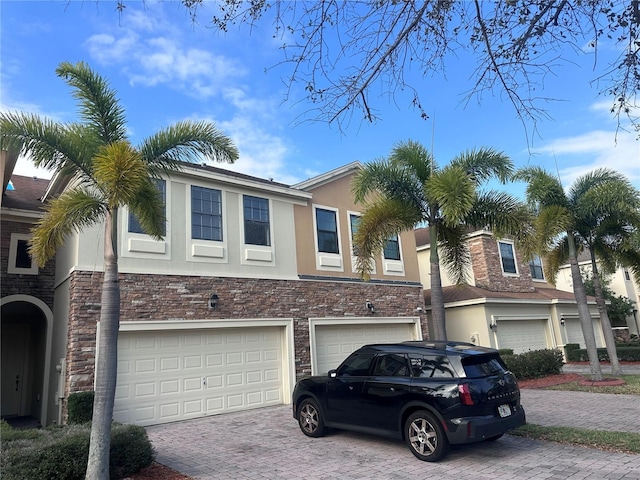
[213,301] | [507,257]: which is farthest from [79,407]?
[507,257]

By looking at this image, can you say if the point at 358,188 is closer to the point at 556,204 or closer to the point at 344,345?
the point at 344,345

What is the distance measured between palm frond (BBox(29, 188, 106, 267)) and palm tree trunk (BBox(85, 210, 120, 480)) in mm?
512

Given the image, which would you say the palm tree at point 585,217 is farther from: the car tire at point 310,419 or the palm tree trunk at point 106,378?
the palm tree trunk at point 106,378

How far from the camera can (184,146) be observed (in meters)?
7.41

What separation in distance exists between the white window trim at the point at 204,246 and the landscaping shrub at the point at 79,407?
13.2 feet

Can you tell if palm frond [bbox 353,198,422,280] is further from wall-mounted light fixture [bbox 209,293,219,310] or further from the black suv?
wall-mounted light fixture [bbox 209,293,219,310]

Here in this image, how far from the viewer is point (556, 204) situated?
47.5 feet

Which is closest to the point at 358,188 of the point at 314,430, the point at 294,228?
the point at 294,228

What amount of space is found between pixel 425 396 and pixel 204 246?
761cm

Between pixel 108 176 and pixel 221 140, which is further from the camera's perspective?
pixel 221 140

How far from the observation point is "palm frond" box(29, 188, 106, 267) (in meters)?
6.48

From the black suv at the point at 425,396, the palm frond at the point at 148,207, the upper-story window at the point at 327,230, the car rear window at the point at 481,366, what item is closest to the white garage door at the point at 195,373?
the upper-story window at the point at 327,230

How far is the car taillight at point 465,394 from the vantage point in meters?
6.47

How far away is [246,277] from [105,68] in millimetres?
7045
